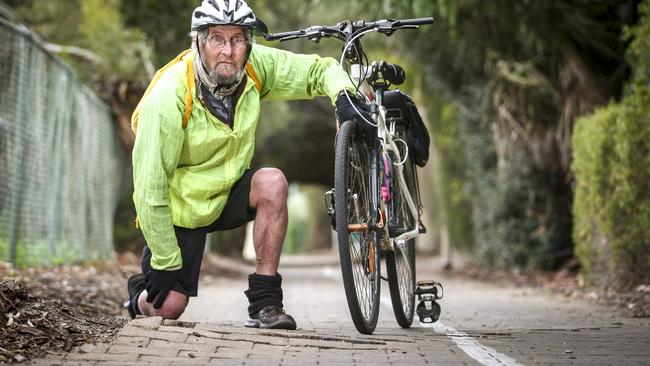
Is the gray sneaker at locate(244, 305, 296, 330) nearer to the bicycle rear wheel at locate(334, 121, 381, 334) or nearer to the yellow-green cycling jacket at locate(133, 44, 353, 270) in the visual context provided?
the bicycle rear wheel at locate(334, 121, 381, 334)

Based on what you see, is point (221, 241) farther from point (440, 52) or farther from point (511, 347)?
point (511, 347)

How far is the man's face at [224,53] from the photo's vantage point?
594cm

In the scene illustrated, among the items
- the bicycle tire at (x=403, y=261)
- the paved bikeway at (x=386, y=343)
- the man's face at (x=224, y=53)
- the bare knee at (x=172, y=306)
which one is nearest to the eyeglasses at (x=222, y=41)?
the man's face at (x=224, y=53)

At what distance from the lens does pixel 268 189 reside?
619cm

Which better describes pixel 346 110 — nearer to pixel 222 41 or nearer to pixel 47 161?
pixel 222 41

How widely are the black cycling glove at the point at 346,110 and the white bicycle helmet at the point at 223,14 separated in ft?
2.16

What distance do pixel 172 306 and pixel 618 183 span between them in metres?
5.80

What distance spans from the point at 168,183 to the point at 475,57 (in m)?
11.6

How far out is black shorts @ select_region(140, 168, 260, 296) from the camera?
6176mm

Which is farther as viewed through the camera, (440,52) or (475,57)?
(440,52)

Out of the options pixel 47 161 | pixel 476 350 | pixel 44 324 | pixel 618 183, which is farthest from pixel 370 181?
pixel 47 161

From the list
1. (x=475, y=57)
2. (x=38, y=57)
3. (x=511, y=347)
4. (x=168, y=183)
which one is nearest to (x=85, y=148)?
(x=38, y=57)

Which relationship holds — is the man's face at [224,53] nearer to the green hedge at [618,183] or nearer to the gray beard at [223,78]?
the gray beard at [223,78]

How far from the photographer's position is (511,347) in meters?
5.63
